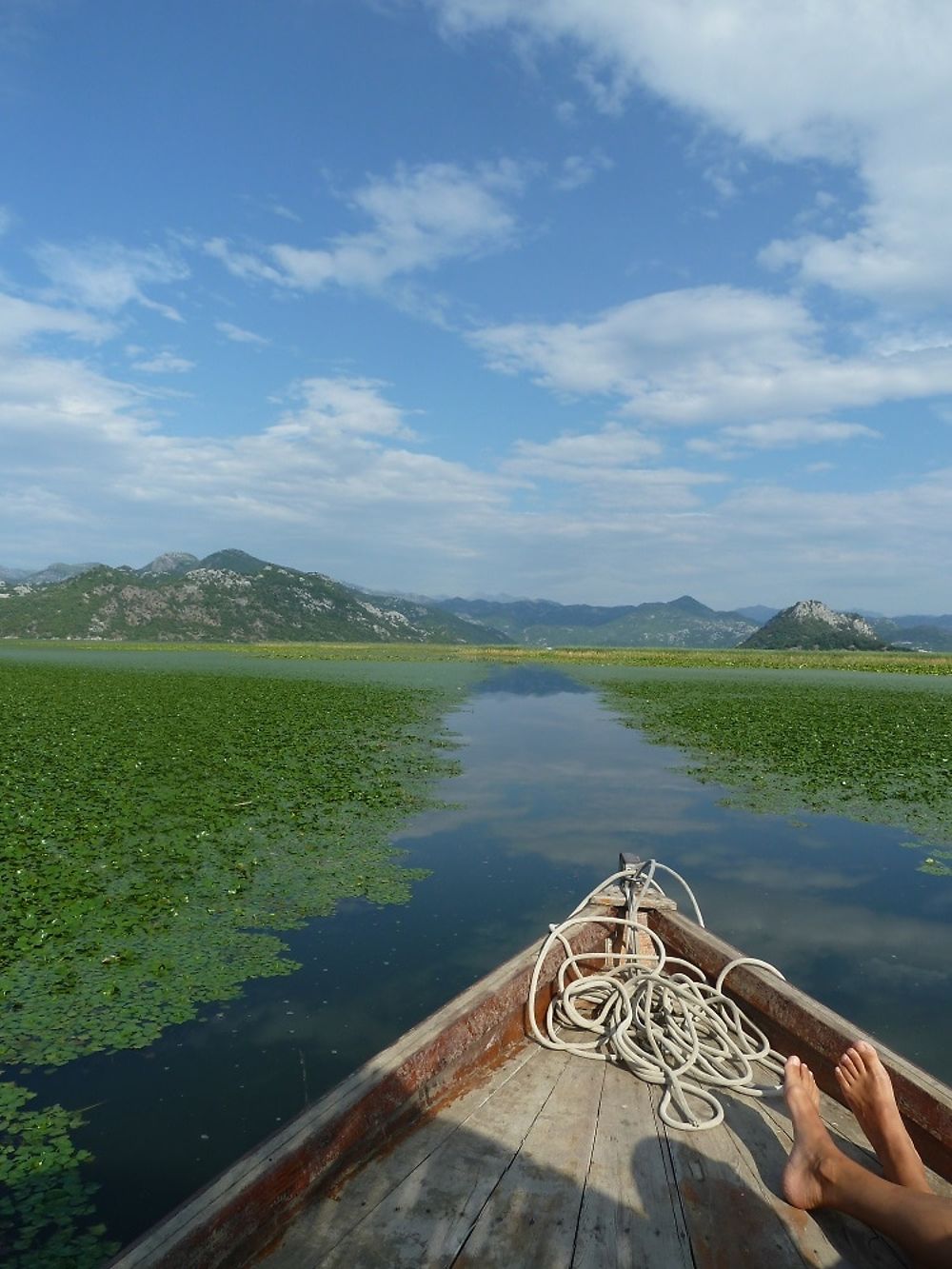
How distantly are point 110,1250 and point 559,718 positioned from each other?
26.7m

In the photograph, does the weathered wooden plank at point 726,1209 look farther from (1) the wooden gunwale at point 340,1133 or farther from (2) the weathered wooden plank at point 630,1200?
(1) the wooden gunwale at point 340,1133

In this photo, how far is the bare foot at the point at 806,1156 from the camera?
11.5ft

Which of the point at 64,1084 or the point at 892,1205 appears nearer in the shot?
the point at 892,1205

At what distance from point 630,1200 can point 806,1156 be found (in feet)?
2.92

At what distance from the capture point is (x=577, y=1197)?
3553 millimetres

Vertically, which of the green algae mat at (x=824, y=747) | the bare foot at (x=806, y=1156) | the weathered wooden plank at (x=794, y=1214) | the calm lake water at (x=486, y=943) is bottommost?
the calm lake water at (x=486, y=943)

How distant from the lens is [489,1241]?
3213 mm

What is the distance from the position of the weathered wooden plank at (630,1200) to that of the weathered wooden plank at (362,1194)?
2.49 ft

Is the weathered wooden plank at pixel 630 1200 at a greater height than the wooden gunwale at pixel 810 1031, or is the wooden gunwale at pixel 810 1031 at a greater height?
the wooden gunwale at pixel 810 1031

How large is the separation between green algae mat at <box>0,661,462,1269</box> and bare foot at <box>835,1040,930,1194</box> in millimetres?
4125

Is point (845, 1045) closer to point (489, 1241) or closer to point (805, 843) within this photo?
point (489, 1241)

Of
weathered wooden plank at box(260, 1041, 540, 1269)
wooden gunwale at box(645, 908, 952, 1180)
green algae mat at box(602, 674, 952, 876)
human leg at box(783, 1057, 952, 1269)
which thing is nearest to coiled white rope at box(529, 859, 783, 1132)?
wooden gunwale at box(645, 908, 952, 1180)

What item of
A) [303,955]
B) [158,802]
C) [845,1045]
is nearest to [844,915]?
[845,1045]

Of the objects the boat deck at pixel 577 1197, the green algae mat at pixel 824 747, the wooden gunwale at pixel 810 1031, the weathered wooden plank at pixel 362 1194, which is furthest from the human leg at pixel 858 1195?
the green algae mat at pixel 824 747
